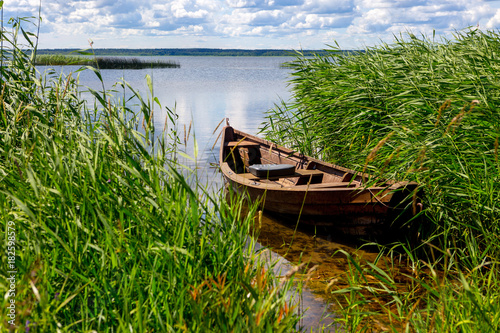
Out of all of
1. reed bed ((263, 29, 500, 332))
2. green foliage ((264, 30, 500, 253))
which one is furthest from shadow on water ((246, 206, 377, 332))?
green foliage ((264, 30, 500, 253))

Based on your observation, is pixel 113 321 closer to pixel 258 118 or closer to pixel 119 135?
pixel 119 135

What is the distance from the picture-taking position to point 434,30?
7242 mm

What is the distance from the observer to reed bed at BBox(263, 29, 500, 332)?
291 centimetres

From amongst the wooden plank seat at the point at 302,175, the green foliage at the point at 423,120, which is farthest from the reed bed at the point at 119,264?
the wooden plank seat at the point at 302,175

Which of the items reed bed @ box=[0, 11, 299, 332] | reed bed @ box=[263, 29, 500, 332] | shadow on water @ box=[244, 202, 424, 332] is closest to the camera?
reed bed @ box=[0, 11, 299, 332]

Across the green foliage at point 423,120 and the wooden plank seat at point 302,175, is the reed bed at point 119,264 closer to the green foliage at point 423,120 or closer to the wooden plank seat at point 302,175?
the green foliage at point 423,120

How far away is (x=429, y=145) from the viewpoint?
4574mm

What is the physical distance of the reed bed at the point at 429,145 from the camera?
2912 millimetres

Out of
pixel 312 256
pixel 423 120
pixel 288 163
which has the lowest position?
pixel 312 256

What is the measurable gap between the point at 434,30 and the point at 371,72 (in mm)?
1446

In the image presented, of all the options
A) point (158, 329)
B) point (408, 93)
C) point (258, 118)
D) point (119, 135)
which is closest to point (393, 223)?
point (408, 93)

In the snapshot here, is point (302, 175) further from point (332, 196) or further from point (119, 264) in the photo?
point (119, 264)

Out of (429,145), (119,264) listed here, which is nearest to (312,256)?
(429,145)

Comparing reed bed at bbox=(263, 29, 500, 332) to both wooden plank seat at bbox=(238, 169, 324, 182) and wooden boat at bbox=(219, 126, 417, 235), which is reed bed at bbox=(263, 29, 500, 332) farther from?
wooden plank seat at bbox=(238, 169, 324, 182)
